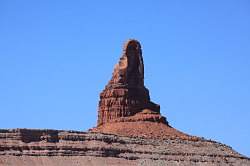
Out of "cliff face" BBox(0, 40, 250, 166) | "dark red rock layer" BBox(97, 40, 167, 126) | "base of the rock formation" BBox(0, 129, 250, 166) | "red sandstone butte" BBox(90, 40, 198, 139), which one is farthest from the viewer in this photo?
"dark red rock layer" BBox(97, 40, 167, 126)

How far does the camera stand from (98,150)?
104938mm

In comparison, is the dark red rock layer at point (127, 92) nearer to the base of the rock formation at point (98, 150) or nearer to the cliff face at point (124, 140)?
the cliff face at point (124, 140)

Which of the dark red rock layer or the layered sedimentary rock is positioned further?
the dark red rock layer

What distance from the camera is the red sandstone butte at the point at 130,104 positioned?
385 feet

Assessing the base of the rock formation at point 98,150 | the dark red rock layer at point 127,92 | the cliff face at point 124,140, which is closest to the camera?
the base of the rock formation at point 98,150

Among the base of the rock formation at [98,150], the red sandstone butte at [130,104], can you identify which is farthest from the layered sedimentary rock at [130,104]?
the base of the rock formation at [98,150]

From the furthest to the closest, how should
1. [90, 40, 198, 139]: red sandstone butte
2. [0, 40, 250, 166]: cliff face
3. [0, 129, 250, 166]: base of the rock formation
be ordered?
[90, 40, 198, 139]: red sandstone butte < [0, 40, 250, 166]: cliff face < [0, 129, 250, 166]: base of the rock formation

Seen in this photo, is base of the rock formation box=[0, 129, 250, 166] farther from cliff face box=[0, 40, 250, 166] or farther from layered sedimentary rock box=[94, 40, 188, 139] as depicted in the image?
layered sedimentary rock box=[94, 40, 188, 139]

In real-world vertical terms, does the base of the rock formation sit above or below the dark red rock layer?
below

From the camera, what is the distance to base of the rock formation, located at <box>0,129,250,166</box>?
333 ft

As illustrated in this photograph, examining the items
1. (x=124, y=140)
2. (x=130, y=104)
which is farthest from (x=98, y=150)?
(x=130, y=104)

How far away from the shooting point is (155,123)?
388 ft

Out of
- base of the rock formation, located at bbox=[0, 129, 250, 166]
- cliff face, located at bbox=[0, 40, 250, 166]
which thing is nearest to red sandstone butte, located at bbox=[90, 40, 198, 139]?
cliff face, located at bbox=[0, 40, 250, 166]

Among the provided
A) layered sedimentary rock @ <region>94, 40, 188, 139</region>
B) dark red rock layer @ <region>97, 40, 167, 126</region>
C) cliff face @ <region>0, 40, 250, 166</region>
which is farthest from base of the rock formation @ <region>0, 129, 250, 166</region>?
dark red rock layer @ <region>97, 40, 167, 126</region>
